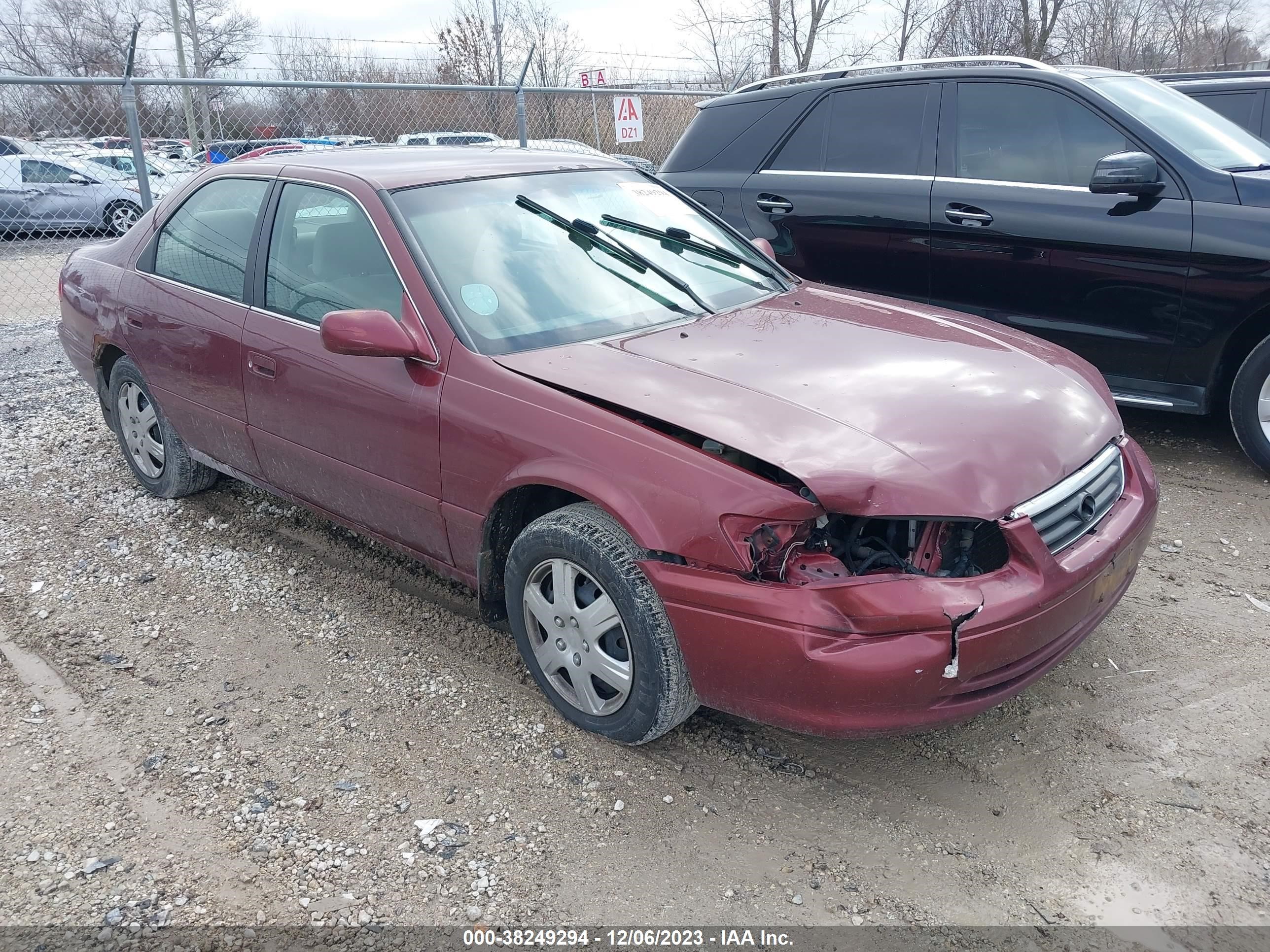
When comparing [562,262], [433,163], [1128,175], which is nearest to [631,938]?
[562,262]

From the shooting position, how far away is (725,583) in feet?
8.23

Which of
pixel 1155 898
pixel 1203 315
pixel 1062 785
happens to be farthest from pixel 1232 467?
pixel 1155 898

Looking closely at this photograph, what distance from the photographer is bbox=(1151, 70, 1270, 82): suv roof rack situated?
703 centimetres

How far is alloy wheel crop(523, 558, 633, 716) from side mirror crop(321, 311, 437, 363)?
0.84 meters

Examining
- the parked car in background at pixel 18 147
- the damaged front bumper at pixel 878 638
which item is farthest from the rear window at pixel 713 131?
the parked car in background at pixel 18 147

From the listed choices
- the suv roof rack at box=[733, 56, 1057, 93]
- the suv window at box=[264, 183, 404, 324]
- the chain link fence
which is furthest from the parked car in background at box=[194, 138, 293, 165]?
the suv window at box=[264, 183, 404, 324]

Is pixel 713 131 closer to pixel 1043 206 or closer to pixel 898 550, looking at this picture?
pixel 1043 206

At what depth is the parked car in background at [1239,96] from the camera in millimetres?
6840

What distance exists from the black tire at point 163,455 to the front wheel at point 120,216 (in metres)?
8.80

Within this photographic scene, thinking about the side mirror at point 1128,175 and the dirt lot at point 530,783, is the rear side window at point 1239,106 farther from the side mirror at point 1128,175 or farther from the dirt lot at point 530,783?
the dirt lot at point 530,783

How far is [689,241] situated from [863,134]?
7.65 feet

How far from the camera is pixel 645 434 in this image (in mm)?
2666

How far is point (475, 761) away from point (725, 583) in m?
1.03

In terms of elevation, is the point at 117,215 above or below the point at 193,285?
above
